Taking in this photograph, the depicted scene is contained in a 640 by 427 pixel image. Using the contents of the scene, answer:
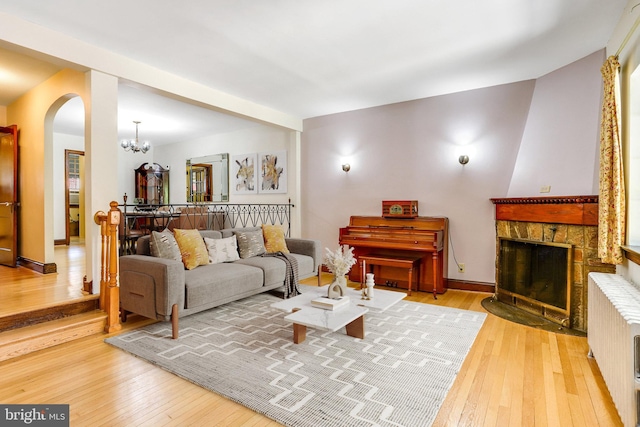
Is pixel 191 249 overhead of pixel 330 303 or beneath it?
overhead

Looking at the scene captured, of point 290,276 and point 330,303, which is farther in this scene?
point 290,276

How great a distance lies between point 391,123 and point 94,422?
184 inches

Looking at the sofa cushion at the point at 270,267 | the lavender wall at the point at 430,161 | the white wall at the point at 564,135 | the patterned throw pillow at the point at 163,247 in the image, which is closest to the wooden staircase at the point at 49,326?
the patterned throw pillow at the point at 163,247

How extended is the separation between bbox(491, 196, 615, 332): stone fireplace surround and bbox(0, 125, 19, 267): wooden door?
6.48m

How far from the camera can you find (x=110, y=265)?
10.2 ft

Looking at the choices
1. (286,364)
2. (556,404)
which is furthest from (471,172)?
(286,364)

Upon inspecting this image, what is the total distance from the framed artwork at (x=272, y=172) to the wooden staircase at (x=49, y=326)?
138 inches

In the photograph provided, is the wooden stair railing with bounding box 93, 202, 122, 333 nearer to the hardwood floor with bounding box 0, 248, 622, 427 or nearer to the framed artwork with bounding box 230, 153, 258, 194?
the hardwood floor with bounding box 0, 248, 622, 427

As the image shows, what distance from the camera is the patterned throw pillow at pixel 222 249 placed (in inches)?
156

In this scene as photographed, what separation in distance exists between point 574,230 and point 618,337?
1750 mm

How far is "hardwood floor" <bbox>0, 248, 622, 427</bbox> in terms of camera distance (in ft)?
6.11

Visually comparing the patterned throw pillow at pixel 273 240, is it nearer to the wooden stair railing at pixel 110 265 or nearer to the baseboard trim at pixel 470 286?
the wooden stair railing at pixel 110 265

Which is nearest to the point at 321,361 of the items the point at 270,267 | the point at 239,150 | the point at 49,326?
the point at 270,267

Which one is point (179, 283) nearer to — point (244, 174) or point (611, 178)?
point (611, 178)
